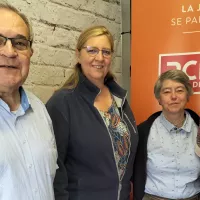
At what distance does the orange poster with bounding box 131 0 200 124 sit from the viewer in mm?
1960

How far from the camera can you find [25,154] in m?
1.01

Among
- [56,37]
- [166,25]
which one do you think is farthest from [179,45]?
[56,37]

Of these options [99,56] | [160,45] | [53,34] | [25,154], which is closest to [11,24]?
[25,154]

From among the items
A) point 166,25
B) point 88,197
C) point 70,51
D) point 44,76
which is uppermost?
point 166,25

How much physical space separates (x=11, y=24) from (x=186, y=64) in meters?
1.24

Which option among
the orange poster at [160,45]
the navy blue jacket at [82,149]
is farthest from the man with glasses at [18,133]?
the orange poster at [160,45]

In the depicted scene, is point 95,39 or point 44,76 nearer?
point 95,39

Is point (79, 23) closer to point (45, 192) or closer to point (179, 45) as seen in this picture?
point (179, 45)

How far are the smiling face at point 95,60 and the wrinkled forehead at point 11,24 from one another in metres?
0.54

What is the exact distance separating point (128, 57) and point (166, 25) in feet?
1.66

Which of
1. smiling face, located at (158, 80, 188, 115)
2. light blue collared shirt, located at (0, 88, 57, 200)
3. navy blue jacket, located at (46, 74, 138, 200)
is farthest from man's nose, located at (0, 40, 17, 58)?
smiling face, located at (158, 80, 188, 115)

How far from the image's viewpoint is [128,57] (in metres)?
2.47

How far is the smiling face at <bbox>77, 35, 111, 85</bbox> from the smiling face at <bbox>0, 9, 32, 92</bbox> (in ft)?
1.75

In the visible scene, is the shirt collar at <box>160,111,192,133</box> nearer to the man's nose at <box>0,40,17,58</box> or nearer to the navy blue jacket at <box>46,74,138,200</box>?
the navy blue jacket at <box>46,74,138,200</box>
